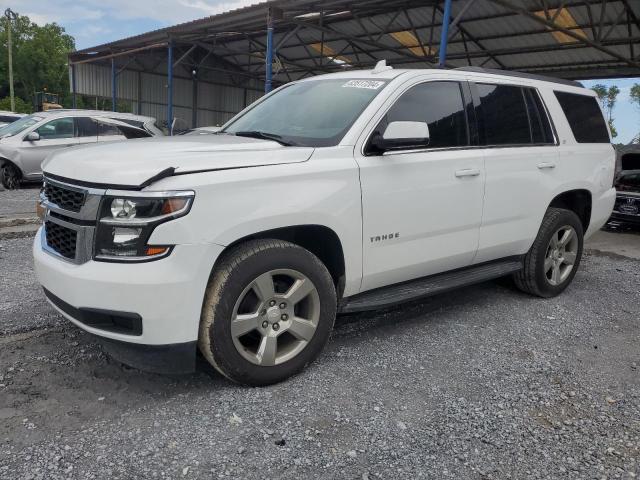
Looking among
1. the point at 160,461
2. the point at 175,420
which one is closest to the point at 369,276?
the point at 175,420

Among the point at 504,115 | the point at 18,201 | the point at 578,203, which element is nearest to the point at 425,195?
the point at 504,115

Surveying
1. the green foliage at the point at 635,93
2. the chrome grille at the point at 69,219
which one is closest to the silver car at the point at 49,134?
the chrome grille at the point at 69,219

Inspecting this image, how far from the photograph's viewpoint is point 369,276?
131 inches

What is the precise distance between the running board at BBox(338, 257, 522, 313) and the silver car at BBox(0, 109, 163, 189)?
8.93 metres

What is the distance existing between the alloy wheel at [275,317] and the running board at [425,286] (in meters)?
0.33

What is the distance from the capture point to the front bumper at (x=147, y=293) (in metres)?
2.48

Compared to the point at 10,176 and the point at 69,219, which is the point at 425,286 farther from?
the point at 10,176

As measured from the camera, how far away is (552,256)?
4.85 metres

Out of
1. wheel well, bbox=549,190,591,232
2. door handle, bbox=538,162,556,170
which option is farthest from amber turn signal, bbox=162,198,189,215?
wheel well, bbox=549,190,591,232

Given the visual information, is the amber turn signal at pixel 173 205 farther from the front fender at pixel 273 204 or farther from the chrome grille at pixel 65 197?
the chrome grille at pixel 65 197

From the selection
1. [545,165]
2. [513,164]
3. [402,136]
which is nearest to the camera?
[402,136]

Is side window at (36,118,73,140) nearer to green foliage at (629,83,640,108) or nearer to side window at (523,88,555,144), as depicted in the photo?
side window at (523,88,555,144)

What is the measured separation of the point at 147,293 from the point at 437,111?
2.40 meters

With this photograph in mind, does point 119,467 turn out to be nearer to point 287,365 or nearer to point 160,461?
point 160,461
